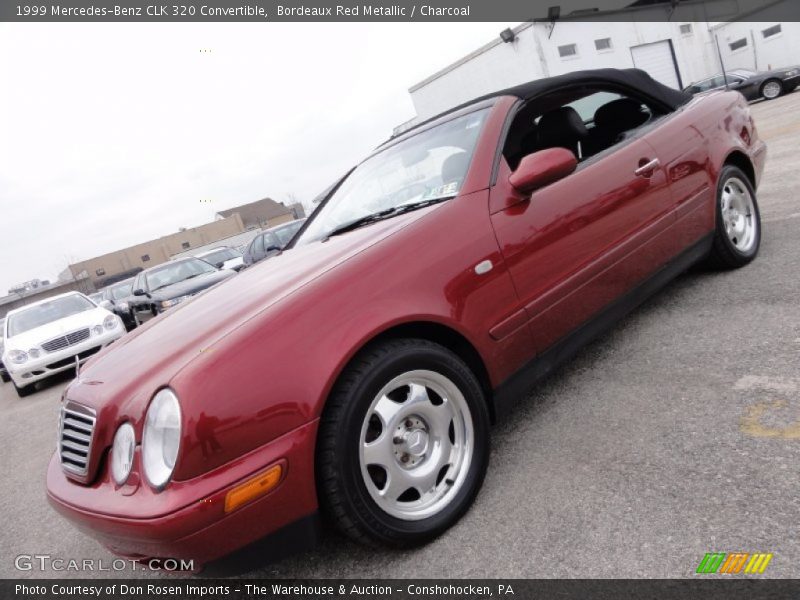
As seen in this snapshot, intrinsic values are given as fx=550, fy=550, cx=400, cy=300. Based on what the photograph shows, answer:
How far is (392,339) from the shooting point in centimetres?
193

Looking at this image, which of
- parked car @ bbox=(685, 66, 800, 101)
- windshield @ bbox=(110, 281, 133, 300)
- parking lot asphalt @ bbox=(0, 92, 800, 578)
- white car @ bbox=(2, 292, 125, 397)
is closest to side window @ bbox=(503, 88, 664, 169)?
parking lot asphalt @ bbox=(0, 92, 800, 578)

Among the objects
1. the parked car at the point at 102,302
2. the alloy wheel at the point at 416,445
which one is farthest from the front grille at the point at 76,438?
the parked car at the point at 102,302

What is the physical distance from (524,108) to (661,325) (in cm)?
144

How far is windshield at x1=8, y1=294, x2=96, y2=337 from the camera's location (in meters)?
8.65

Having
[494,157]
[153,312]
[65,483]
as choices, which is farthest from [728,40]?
[65,483]

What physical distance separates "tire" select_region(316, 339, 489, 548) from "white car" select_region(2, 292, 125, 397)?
729cm

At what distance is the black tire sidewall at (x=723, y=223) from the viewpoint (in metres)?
3.35

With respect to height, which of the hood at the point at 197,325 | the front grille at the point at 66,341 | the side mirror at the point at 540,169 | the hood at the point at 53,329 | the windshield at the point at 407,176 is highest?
the windshield at the point at 407,176

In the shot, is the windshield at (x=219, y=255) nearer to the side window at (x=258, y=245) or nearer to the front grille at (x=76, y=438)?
the side window at (x=258, y=245)

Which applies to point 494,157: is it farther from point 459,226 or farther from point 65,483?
point 65,483

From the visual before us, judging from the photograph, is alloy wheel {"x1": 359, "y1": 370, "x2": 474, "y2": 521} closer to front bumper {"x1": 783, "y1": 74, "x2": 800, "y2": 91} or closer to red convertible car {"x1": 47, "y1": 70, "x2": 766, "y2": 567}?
red convertible car {"x1": 47, "y1": 70, "x2": 766, "y2": 567}

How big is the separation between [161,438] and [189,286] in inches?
307

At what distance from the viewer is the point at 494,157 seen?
2.41 meters

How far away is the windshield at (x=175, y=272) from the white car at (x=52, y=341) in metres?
1.36
